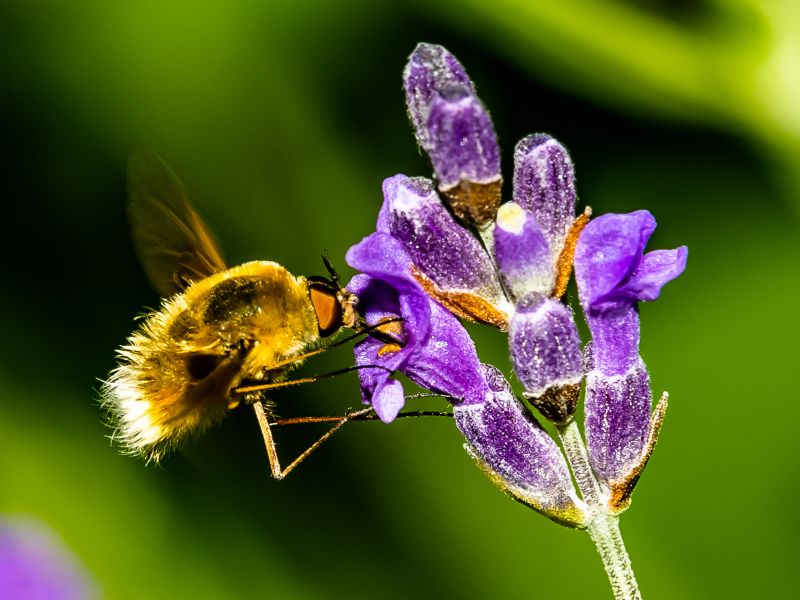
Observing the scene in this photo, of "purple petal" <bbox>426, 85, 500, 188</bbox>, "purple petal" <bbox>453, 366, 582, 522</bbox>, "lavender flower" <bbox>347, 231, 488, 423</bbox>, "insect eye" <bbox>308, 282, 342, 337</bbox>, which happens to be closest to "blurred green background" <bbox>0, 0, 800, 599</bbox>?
"insect eye" <bbox>308, 282, 342, 337</bbox>

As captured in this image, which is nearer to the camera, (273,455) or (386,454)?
(273,455)

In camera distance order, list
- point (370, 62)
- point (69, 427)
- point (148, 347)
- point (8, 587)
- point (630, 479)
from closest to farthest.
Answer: point (630, 479) < point (148, 347) < point (8, 587) < point (69, 427) < point (370, 62)

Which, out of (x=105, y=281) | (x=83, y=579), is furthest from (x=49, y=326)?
(x=83, y=579)

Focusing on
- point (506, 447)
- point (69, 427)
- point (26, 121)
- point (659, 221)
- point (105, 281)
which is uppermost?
point (659, 221)

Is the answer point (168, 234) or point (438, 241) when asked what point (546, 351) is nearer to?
point (438, 241)

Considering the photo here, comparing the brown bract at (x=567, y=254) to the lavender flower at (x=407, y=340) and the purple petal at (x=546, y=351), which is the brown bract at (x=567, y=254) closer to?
the purple petal at (x=546, y=351)

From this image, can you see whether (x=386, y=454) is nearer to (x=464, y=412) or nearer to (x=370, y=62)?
(x=370, y=62)
